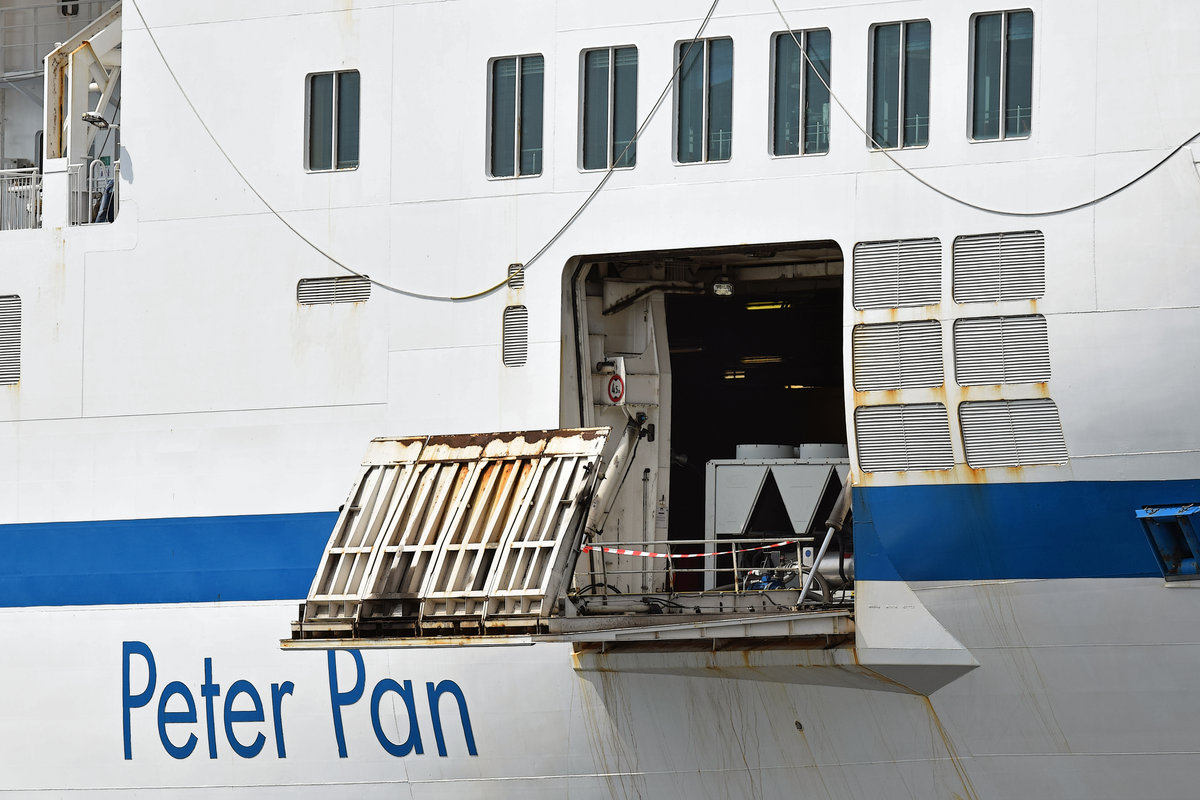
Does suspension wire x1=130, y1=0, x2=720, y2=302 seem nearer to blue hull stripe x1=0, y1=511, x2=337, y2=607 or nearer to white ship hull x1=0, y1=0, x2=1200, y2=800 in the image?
white ship hull x1=0, y1=0, x2=1200, y2=800

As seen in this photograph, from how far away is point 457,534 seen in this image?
13039 mm

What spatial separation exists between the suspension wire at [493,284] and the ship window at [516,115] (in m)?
0.63

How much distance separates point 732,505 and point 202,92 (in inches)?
252

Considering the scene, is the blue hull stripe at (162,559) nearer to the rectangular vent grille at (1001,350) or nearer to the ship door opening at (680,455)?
the ship door opening at (680,455)

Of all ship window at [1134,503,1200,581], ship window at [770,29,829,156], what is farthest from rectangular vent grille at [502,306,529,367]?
ship window at [1134,503,1200,581]

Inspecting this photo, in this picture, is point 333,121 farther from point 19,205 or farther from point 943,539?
point 943,539

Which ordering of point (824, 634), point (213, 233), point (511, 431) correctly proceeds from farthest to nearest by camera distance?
point (213, 233), point (511, 431), point (824, 634)

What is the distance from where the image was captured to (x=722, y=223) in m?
13.4

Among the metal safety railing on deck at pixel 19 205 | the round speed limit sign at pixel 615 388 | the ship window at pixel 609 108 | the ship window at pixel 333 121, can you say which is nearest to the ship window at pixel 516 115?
the ship window at pixel 609 108

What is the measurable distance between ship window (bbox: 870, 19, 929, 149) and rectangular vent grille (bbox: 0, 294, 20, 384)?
855cm

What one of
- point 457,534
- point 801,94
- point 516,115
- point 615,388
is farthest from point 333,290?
point 801,94

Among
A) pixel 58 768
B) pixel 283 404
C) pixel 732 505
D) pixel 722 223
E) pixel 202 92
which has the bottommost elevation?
pixel 58 768

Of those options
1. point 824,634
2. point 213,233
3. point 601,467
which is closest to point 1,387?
point 213,233

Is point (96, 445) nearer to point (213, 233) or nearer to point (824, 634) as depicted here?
point (213, 233)
